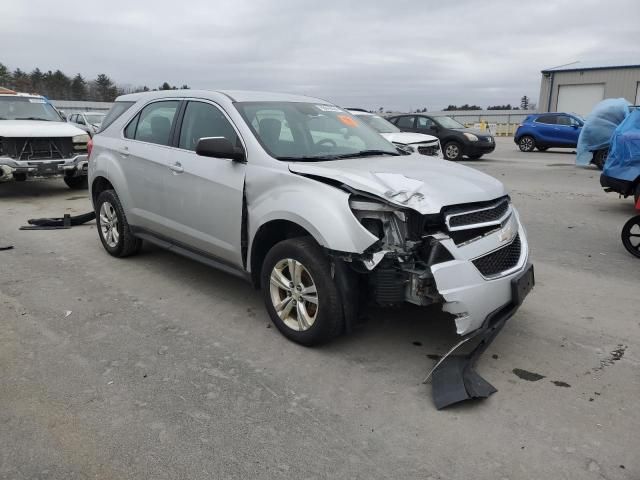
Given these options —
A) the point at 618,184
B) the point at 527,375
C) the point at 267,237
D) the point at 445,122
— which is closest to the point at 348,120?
the point at 267,237

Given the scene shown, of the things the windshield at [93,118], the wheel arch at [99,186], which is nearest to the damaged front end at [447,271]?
the wheel arch at [99,186]

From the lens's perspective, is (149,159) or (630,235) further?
(630,235)

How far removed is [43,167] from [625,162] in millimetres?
10011

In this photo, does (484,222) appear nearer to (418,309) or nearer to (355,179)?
(355,179)

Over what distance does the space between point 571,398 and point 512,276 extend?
0.83 metres

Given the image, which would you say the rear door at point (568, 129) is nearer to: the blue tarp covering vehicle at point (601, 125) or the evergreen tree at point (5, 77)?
the blue tarp covering vehicle at point (601, 125)

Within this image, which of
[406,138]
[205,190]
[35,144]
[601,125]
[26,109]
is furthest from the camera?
[406,138]

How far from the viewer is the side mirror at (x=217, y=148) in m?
4.08

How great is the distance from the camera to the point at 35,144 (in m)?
9.98

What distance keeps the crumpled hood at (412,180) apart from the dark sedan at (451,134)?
47.0 feet

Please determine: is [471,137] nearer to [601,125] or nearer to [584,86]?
[601,125]

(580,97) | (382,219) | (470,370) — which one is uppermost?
(580,97)

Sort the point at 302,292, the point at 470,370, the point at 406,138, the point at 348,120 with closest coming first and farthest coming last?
the point at 470,370, the point at 302,292, the point at 348,120, the point at 406,138

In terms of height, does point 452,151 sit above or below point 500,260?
above
